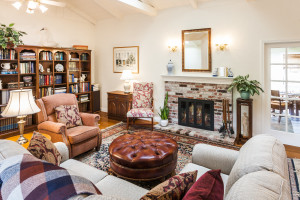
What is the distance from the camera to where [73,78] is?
562 centimetres

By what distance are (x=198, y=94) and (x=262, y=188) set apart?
12.5ft

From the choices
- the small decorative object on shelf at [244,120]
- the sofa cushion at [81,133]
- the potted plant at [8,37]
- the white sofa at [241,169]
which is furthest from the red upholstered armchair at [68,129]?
the small decorative object on shelf at [244,120]

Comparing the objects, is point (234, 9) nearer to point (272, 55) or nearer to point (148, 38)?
point (272, 55)

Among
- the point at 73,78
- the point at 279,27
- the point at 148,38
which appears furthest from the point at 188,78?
the point at 73,78

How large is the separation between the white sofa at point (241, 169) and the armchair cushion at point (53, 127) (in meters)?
0.74

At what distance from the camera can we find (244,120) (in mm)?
3988

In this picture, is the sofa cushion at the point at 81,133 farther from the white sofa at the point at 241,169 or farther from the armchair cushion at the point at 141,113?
the armchair cushion at the point at 141,113

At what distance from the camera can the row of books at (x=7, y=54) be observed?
4152mm

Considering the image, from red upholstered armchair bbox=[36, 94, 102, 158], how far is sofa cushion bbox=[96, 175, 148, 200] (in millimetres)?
1396

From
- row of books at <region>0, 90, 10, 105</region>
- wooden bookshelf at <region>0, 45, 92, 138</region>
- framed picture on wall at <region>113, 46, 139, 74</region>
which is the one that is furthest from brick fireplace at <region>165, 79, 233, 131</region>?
row of books at <region>0, 90, 10, 105</region>

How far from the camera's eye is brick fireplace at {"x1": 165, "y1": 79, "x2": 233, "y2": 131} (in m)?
4.33

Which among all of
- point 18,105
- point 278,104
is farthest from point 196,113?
point 18,105

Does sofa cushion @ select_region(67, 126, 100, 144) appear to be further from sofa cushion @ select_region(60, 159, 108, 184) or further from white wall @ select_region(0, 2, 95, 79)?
white wall @ select_region(0, 2, 95, 79)

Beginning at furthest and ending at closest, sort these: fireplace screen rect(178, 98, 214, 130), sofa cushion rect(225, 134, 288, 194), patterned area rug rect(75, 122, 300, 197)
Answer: fireplace screen rect(178, 98, 214, 130)
patterned area rug rect(75, 122, 300, 197)
sofa cushion rect(225, 134, 288, 194)
